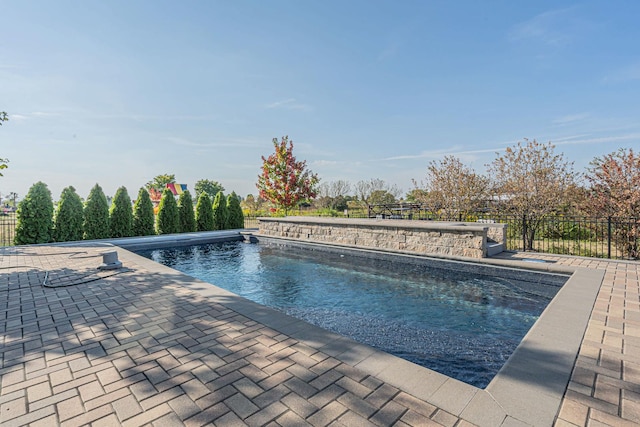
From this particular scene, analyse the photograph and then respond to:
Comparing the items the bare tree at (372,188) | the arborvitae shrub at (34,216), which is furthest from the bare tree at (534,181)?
the bare tree at (372,188)

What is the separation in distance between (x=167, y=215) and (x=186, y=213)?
904 millimetres

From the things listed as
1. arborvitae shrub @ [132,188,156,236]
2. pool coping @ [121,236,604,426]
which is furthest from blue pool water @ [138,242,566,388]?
arborvitae shrub @ [132,188,156,236]

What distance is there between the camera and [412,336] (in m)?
3.64

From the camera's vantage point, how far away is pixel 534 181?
941cm

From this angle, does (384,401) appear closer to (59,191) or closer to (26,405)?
(26,405)

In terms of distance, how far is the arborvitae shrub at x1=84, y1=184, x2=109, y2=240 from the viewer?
1159 cm

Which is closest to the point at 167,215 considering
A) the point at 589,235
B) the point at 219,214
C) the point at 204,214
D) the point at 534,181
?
the point at 204,214

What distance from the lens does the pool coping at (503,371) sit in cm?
176

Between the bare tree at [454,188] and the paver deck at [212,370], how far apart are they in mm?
8633

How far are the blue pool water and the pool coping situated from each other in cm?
53

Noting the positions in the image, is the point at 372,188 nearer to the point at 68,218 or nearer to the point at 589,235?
the point at 589,235

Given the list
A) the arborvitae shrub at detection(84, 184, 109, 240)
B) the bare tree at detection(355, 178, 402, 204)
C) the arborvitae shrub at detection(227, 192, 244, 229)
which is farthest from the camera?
the bare tree at detection(355, 178, 402, 204)

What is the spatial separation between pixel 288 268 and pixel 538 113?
37.6 ft

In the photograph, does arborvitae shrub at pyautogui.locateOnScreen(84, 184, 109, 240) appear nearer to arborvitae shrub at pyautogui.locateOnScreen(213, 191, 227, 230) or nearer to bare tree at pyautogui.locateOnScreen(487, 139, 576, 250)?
arborvitae shrub at pyautogui.locateOnScreen(213, 191, 227, 230)
